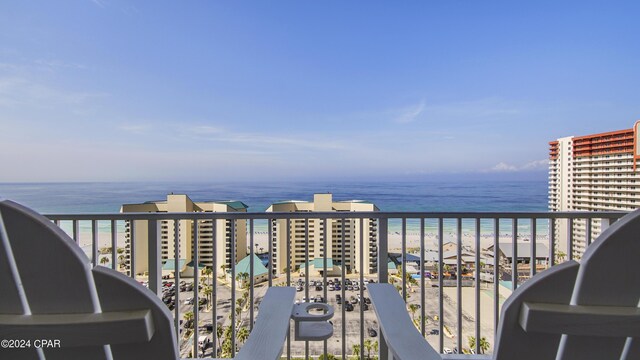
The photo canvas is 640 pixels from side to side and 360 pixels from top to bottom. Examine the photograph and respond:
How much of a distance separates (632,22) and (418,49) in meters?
5.48

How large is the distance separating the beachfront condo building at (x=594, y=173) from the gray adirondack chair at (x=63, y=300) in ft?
10.2

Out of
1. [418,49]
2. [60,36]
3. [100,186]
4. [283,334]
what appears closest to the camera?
[283,334]

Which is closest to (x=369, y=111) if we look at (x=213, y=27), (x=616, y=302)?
(x=213, y=27)

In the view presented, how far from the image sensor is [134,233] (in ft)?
6.89

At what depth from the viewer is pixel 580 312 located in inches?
34.0

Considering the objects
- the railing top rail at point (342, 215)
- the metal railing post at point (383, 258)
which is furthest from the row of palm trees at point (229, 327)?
the metal railing post at point (383, 258)

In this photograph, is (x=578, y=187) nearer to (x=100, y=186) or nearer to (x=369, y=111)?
(x=369, y=111)

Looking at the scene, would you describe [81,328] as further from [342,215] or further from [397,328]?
[342,215]

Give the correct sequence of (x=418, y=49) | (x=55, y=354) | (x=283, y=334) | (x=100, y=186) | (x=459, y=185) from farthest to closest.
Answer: (x=459, y=185), (x=100, y=186), (x=418, y=49), (x=283, y=334), (x=55, y=354)

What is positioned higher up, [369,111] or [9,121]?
[369,111]

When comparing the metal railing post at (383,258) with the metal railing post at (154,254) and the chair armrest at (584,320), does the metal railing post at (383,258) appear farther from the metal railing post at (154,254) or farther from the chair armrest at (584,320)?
the metal railing post at (154,254)

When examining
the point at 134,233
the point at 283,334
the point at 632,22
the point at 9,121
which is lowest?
the point at 283,334

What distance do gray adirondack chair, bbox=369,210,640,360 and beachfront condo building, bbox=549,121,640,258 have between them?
2042 mm

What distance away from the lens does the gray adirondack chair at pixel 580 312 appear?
86 centimetres
